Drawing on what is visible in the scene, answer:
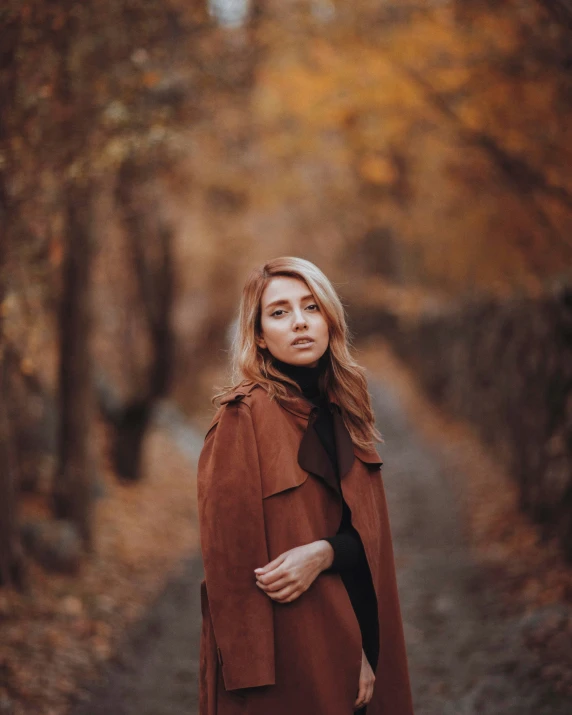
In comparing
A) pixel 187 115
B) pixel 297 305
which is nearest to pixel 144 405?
pixel 187 115

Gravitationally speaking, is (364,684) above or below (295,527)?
below

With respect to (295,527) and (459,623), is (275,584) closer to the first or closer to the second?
(295,527)

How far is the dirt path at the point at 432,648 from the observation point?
4.24m

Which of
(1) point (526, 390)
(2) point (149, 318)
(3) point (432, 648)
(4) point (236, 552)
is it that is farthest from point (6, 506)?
(1) point (526, 390)

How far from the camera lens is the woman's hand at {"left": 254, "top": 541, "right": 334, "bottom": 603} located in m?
2.02

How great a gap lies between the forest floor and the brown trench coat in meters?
2.45

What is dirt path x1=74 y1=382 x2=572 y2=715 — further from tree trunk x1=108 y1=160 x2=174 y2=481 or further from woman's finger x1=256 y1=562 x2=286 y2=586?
woman's finger x1=256 y1=562 x2=286 y2=586

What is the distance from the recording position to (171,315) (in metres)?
9.70

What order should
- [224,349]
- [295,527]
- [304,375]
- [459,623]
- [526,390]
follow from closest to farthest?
1. [295,527]
2. [304,375]
3. [459,623]
4. [526,390]
5. [224,349]

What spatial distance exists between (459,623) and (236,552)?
12.9 ft

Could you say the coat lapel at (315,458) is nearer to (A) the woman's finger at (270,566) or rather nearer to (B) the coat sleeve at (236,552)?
(B) the coat sleeve at (236,552)

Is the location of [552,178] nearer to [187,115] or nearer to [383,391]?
[187,115]

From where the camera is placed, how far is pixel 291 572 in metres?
2.03

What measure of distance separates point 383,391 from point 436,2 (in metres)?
13.1
